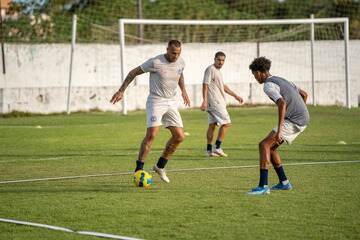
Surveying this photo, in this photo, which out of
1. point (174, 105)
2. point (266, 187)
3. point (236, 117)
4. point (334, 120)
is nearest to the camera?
point (266, 187)

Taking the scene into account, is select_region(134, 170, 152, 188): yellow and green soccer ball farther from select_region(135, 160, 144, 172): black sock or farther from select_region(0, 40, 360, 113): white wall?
select_region(0, 40, 360, 113): white wall

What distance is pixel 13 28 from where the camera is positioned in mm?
36594

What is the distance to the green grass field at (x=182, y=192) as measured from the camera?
8617 millimetres

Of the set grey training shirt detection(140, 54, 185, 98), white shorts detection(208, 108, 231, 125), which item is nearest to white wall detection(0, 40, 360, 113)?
white shorts detection(208, 108, 231, 125)

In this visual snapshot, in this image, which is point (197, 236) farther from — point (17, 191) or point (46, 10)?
point (46, 10)

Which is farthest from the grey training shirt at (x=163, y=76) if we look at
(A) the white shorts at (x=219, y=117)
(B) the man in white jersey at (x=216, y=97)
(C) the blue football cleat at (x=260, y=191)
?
(A) the white shorts at (x=219, y=117)

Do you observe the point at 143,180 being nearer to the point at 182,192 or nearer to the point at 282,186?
the point at 182,192

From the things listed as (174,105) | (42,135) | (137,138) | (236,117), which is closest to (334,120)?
(236,117)

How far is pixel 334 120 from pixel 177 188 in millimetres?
15024

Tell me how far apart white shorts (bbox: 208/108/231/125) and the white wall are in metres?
14.4

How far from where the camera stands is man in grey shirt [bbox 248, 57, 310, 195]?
35.9ft

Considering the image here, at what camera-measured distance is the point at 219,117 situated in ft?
57.0

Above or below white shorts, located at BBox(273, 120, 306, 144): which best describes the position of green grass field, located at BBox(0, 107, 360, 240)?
below

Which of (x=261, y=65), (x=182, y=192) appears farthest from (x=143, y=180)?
(x=261, y=65)
